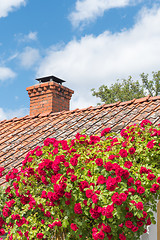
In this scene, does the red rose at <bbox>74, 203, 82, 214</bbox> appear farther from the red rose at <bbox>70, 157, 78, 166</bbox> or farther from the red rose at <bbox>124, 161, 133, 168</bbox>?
the red rose at <bbox>124, 161, 133, 168</bbox>

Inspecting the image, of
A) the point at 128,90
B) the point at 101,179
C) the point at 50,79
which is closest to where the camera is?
the point at 101,179

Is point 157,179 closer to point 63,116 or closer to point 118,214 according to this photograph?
point 118,214

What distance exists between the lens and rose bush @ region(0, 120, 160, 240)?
15.5ft

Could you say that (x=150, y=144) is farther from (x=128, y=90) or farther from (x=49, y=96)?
(x=128, y=90)

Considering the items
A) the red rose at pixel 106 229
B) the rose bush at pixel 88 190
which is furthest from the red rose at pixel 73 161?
the red rose at pixel 106 229

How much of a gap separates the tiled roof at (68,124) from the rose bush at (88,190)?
1.85 metres

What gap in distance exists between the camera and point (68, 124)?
376 inches

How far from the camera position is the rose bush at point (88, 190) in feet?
15.5

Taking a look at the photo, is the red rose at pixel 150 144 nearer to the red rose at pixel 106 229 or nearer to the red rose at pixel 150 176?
the red rose at pixel 150 176

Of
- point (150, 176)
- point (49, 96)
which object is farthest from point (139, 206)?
point (49, 96)

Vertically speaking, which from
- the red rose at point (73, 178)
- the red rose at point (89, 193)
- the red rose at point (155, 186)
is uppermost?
the red rose at point (73, 178)

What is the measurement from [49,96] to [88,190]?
7433 mm

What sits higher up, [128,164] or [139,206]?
[128,164]

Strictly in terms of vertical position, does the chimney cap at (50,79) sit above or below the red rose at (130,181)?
above
